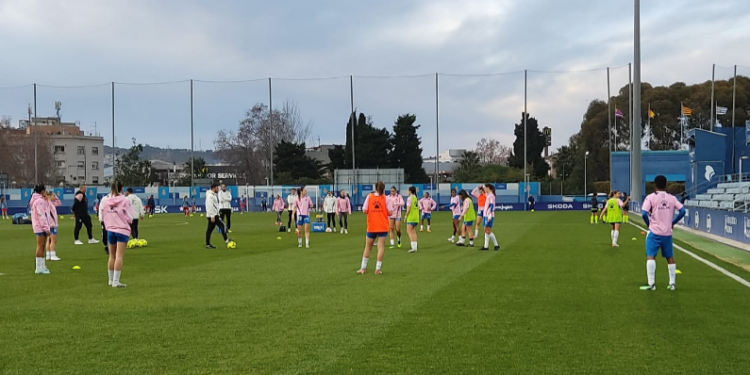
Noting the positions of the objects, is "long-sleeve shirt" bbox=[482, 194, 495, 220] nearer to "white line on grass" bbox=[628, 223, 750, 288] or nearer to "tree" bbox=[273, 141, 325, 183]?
"white line on grass" bbox=[628, 223, 750, 288]

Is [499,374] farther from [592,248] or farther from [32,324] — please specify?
[592,248]

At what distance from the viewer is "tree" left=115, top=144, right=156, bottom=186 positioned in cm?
8869

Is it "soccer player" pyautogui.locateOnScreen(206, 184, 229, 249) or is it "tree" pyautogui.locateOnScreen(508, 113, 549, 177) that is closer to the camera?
"soccer player" pyautogui.locateOnScreen(206, 184, 229, 249)

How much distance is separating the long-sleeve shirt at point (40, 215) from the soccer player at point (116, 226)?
3334mm

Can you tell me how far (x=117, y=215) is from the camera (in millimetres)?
11281

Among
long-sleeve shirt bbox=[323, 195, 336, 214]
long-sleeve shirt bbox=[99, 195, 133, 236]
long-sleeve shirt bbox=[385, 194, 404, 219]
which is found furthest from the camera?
long-sleeve shirt bbox=[323, 195, 336, 214]

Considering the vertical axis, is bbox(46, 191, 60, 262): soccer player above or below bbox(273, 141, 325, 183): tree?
below

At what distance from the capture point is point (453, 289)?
11.1 metres

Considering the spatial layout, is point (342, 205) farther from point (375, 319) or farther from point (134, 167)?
point (134, 167)

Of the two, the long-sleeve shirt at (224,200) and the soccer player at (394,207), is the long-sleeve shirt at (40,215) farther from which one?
the soccer player at (394,207)

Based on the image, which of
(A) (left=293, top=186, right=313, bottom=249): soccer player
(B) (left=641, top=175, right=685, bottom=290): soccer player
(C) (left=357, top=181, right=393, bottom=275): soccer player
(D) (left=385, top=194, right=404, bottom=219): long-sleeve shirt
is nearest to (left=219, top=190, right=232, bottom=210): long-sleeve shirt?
(A) (left=293, top=186, right=313, bottom=249): soccer player

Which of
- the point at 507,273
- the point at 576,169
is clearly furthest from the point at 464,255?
the point at 576,169

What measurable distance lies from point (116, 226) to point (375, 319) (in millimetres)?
5376

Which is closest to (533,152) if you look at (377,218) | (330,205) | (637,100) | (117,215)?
(637,100)
